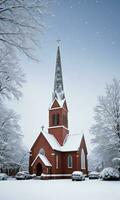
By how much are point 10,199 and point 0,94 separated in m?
6.29

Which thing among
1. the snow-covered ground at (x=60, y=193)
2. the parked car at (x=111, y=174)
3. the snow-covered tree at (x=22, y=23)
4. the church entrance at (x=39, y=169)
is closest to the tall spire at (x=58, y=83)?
the church entrance at (x=39, y=169)

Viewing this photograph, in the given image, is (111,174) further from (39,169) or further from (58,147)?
(58,147)

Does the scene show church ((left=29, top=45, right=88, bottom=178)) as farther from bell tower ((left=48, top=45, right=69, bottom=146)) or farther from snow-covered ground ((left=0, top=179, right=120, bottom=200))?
snow-covered ground ((left=0, top=179, right=120, bottom=200))

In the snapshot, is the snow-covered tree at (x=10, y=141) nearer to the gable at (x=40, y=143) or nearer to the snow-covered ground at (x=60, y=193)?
the gable at (x=40, y=143)

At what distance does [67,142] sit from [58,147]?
3.19 m

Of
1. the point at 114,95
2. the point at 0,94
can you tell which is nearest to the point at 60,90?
the point at 114,95

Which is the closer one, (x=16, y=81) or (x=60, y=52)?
(x=16, y=81)

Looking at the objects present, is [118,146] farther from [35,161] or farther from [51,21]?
[51,21]

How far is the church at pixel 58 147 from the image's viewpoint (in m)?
44.2

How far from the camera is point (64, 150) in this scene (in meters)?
48.4

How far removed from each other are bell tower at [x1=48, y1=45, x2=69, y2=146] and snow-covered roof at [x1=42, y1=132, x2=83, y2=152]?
0.99 meters

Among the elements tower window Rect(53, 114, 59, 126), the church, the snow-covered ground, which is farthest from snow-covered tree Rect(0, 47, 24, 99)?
tower window Rect(53, 114, 59, 126)

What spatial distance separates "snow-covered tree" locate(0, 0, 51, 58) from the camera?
7.93 m

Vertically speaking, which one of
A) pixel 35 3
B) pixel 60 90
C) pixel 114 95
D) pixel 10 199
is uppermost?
pixel 60 90
